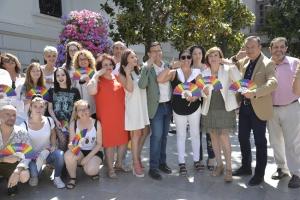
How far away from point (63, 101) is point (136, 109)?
1.09 meters

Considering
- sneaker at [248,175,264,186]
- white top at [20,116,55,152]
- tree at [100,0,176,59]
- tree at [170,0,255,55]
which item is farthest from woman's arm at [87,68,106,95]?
tree at [170,0,255,55]

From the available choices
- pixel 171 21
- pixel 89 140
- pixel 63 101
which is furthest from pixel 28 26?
pixel 89 140

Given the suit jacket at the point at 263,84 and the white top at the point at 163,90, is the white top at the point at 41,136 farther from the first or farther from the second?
the suit jacket at the point at 263,84

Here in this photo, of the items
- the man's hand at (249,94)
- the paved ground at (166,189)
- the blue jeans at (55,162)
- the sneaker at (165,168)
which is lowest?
the paved ground at (166,189)

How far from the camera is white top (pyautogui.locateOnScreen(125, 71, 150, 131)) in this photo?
5.50 metres

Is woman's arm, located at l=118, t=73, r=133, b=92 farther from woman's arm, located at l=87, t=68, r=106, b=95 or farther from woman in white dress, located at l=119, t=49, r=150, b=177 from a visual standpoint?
woman's arm, located at l=87, t=68, r=106, b=95

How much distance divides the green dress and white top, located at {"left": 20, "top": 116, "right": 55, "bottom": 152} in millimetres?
2246

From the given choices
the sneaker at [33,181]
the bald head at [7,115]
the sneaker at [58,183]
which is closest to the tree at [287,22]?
the sneaker at [58,183]

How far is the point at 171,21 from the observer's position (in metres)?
11.4

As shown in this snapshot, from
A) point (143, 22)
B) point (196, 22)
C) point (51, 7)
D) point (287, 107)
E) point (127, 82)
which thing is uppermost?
point (51, 7)

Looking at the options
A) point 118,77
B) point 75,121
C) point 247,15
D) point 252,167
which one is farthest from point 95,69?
point 247,15

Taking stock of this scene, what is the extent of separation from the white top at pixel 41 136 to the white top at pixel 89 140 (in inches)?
16.4

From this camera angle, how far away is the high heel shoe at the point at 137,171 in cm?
569

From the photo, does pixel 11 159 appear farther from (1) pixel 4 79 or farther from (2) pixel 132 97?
(2) pixel 132 97
